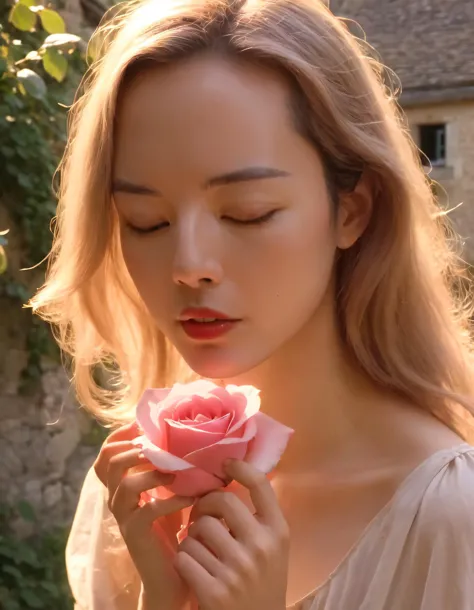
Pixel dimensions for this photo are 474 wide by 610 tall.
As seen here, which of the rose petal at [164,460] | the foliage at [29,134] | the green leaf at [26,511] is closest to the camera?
the rose petal at [164,460]

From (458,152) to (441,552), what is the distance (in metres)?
7.91

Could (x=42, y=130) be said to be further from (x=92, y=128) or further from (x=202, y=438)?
(x=202, y=438)

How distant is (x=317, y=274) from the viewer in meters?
1.02

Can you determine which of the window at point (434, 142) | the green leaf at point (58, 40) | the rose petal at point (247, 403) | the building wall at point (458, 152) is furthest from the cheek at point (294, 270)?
the window at point (434, 142)

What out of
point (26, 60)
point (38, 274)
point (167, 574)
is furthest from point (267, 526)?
point (38, 274)

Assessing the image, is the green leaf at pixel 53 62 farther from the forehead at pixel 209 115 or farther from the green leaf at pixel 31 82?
the forehead at pixel 209 115

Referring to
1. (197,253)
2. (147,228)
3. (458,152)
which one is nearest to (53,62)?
(147,228)

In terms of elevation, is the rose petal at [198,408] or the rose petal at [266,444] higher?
the rose petal at [198,408]

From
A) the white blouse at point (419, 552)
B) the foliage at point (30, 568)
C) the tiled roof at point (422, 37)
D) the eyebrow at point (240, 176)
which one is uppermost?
the tiled roof at point (422, 37)

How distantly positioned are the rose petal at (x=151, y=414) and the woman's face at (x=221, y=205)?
0.28 ft

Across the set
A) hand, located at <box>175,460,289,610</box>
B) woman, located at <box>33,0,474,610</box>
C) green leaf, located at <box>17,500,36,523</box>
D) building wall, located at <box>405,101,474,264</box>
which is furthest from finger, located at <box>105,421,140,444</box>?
building wall, located at <box>405,101,474,264</box>

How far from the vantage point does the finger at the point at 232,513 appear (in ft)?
2.78

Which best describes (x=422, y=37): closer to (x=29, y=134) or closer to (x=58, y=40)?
(x=29, y=134)

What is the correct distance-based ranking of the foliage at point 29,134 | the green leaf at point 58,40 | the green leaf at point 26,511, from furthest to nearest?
1. the green leaf at point 26,511
2. the foliage at point 29,134
3. the green leaf at point 58,40
